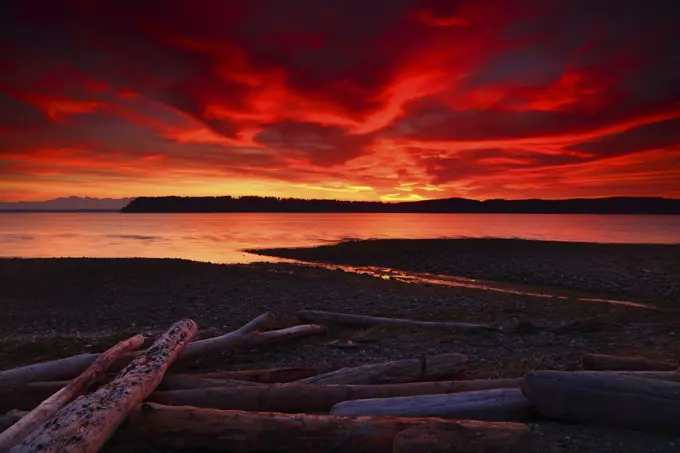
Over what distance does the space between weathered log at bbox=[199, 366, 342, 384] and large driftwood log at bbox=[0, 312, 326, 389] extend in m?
1.59

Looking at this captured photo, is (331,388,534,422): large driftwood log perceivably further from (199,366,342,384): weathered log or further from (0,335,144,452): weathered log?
(0,335,144,452): weathered log

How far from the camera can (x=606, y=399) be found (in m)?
4.77

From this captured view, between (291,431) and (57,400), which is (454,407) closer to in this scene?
(291,431)

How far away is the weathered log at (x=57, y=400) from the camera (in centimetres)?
425

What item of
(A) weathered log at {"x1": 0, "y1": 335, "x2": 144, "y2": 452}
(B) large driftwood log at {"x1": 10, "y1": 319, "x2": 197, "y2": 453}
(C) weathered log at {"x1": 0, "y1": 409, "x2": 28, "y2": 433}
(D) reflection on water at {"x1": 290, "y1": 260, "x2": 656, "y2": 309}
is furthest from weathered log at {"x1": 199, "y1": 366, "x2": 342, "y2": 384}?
(D) reflection on water at {"x1": 290, "y1": 260, "x2": 656, "y2": 309}

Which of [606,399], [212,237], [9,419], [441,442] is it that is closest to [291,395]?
[441,442]

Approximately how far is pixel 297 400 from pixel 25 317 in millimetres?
11545

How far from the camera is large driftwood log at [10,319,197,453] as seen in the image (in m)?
3.69

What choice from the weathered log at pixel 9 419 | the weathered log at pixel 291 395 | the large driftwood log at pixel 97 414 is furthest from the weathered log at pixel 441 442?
the weathered log at pixel 9 419

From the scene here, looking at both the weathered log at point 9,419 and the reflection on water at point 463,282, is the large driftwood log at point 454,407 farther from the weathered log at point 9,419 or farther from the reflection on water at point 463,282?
the reflection on water at point 463,282

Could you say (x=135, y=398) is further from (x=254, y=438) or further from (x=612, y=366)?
(x=612, y=366)

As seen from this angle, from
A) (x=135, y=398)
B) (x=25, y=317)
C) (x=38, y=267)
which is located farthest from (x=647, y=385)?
(x=38, y=267)

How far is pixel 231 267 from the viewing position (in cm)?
2523

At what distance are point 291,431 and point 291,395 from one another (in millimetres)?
974
